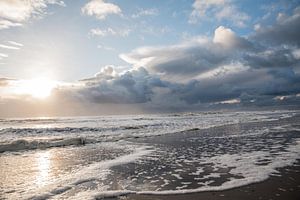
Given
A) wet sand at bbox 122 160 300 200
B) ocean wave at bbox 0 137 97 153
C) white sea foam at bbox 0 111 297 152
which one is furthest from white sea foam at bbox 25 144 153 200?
white sea foam at bbox 0 111 297 152

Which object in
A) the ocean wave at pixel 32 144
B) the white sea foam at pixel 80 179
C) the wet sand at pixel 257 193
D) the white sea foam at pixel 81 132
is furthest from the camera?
the white sea foam at pixel 81 132

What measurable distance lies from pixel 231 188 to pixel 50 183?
A: 6.02m

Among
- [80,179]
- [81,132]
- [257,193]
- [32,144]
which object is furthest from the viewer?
[81,132]

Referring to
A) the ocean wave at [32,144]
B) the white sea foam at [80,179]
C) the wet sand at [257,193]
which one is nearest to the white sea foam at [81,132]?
the ocean wave at [32,144]

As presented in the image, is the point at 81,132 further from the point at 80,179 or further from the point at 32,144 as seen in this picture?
the point at 80,179

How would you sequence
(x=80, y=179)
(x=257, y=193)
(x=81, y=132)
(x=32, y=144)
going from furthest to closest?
(x=81, y=132)
(x=32, y=144)
(x=80, y=179)
(x=257, y=193)

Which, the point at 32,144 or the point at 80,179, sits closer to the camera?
the point at 80,179

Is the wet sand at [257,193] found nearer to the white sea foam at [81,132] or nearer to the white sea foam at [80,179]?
the white sea foam at [80,179]

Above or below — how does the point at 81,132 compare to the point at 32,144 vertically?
above

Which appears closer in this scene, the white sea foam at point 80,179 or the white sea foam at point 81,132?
the white sea foam at point 80,179

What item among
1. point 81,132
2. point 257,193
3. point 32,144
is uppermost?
point 81,132

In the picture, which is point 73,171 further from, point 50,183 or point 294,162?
point 294,162

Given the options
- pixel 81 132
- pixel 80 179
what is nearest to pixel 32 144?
pixel 80 179

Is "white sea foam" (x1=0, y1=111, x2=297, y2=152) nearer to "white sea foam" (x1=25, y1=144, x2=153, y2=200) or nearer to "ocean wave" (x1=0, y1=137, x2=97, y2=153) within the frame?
"ocean wave" (x1=0, y1=137, x2=97, y2=153)
